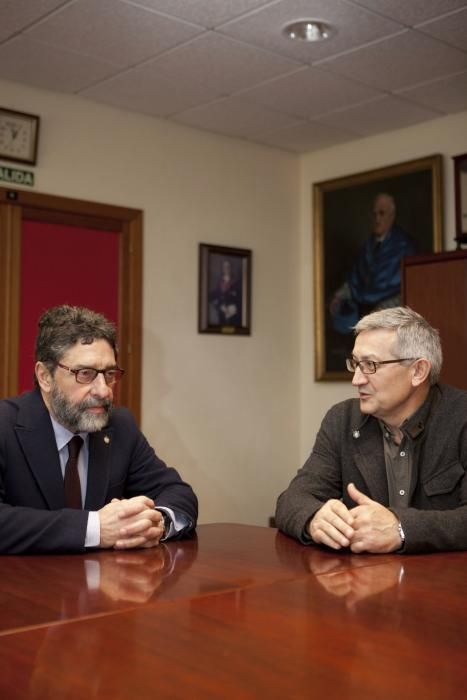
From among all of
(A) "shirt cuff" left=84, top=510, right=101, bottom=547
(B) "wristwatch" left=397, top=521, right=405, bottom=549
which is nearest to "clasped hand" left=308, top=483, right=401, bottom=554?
(B) "wristwatch" left=397, top=521, right=405, bottom=549

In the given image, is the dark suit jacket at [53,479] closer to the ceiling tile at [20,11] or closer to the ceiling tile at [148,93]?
the ceiling tile at [20,11]

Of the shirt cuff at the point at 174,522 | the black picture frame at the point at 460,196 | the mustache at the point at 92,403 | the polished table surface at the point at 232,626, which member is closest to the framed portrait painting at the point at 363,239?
the black picture frame at the point at 460,196

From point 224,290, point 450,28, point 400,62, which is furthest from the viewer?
point 224,290

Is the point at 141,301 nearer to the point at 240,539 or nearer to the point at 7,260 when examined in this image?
the point at 7,260

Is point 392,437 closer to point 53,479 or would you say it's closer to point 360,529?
point 360,529

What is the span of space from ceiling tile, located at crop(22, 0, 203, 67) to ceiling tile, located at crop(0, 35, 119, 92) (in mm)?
95

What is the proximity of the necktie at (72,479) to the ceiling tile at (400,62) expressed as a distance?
275 cm

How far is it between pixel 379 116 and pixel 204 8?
196cm

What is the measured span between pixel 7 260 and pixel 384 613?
3.84 metres

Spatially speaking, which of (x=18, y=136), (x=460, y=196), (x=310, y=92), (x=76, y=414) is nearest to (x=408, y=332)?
(x=76, y=414)

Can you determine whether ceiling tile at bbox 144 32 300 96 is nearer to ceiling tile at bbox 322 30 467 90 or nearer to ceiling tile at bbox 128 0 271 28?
ceiling tile at bbox 128 0 271 28

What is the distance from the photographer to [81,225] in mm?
5301

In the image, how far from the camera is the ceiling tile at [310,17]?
13.2ft

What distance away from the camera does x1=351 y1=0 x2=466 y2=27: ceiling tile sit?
3930 millimetres
